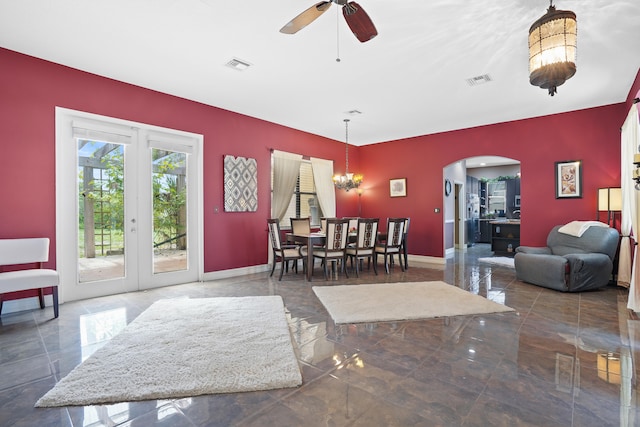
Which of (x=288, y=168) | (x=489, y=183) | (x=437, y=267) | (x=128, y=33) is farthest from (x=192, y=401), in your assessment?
(x=489, y=183)

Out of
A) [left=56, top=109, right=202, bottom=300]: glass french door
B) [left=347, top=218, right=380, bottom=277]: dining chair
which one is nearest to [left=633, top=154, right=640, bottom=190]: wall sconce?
[left=347, top=218, right=380, bottom=277]: dining chair

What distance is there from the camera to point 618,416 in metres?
1.70

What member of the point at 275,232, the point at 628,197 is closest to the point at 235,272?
the point at 275,232

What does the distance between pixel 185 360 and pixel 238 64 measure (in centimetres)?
321

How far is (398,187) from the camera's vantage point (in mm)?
7656

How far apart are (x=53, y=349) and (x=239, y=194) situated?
3421mm

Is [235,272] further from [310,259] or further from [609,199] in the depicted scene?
[609,199]

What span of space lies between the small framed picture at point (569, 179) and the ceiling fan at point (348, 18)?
4.92m

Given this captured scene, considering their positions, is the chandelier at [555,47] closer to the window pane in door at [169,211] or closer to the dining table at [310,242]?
the dining table at [310,242]

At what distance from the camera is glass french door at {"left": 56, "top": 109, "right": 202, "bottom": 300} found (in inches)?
154

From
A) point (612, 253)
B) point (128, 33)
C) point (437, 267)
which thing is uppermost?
point (128, 33)

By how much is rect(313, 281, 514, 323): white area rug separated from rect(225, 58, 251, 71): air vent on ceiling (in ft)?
9.88

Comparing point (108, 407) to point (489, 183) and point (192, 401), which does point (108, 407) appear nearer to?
point (192, 401)

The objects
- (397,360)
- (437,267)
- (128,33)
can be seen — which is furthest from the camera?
(437,267)
